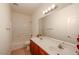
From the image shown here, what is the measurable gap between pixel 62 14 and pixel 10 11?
837 mm

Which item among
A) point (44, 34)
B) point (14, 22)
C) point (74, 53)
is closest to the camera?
point (74, 53)

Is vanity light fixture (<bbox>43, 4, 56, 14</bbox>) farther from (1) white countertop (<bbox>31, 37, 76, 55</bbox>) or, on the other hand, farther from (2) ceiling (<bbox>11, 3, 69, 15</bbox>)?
(1) white countertop (<bbox>31, 37, 76, 55</bbox>)

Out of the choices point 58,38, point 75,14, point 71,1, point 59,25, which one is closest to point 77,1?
point 71,1

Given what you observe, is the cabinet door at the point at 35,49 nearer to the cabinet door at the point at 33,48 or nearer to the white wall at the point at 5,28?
the cabinet door at the point at 33,48

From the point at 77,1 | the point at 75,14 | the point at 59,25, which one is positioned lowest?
the point at 59,25

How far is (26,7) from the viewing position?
4.40 ft

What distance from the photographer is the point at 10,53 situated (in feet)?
4.17

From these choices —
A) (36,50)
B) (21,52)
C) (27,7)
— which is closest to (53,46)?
(36,50)

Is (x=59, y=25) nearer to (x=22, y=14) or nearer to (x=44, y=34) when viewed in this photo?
(x=44, y=34)

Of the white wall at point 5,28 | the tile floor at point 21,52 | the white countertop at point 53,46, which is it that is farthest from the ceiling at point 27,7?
the tile floor at point 21,52

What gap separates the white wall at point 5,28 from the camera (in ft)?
4.22

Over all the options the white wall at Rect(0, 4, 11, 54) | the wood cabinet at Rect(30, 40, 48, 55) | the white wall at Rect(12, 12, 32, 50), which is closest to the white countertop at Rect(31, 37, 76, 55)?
the wood cabinet at Rect(30, 40, 48, 55)

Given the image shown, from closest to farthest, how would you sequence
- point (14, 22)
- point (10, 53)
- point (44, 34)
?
point (10, 53)
point (14, 22)
point (44, 34)

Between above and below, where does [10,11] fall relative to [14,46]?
above
